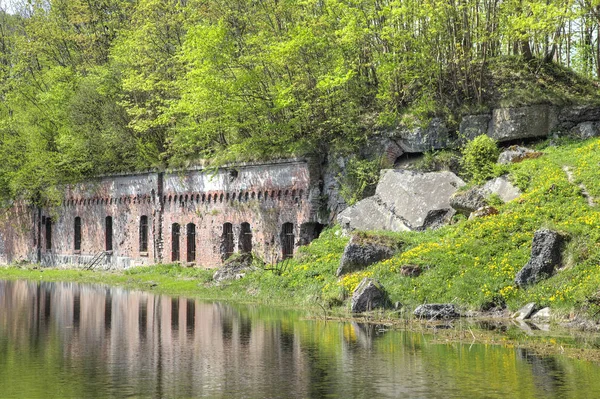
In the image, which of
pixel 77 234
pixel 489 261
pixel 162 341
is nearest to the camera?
pixel 162 341

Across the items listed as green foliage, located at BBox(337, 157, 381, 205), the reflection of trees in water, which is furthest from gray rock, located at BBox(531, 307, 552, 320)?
green foliage, located at BBox(337, 157, 381, 205)

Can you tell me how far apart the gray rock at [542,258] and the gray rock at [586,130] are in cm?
948

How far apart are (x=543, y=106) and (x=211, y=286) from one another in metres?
12.8

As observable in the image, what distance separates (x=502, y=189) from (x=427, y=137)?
5853 millimetres

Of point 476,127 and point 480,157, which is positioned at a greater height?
point 476,127

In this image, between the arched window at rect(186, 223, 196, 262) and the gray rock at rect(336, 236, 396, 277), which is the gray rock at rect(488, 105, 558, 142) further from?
the arched window at rect(186, 223, 196, 262)

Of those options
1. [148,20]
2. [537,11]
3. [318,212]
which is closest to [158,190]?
[148,20]

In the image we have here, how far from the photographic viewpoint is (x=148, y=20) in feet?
138

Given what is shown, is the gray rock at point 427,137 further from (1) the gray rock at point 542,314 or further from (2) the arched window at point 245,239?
(1) the gray rock at point 542,314

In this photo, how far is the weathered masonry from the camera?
34000mm

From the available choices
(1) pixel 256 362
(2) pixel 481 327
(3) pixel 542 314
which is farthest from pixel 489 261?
(1) pixel 256 362

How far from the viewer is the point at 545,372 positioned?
13.4 metres

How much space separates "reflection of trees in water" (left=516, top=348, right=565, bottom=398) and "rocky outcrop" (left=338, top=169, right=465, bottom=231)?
12241 millimetres

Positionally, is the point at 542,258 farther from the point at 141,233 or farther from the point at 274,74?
the point at 141,233
